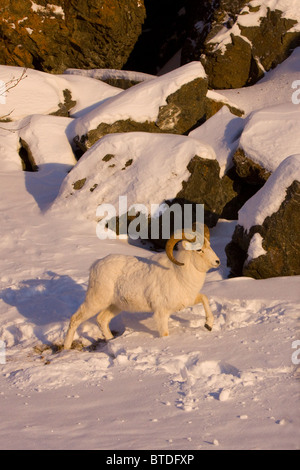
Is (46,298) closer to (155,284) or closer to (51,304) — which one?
(51,304)

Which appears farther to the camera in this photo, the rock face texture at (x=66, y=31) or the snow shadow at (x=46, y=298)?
the rock face texture at (x=66, y=31)

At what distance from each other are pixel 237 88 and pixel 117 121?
5762mm

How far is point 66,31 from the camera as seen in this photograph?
60.1ft

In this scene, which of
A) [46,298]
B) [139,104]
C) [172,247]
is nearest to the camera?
[172,247]

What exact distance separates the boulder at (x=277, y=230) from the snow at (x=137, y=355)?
0.15 ft

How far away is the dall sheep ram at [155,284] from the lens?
638cm

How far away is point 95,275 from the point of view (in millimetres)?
→ 6527

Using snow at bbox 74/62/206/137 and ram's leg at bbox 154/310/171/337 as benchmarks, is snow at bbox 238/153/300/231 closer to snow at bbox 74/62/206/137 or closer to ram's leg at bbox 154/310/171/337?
ram's leg at bbox 154/310/171/337

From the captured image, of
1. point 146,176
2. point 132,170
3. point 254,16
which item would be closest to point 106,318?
point 146,176

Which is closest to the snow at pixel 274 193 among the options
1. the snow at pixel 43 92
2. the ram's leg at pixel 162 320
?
the ram's leg at pixel 162 320

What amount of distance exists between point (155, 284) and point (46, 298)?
197 centimetres

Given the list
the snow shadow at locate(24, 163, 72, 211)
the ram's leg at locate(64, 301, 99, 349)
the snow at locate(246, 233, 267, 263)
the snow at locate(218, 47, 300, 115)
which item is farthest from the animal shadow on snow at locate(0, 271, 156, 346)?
the snow at locate(218, 47, 300, 115)

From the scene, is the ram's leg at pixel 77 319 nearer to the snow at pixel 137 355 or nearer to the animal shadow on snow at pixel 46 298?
the snow at pixel 137 355

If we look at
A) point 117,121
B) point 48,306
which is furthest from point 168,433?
point 117,121
